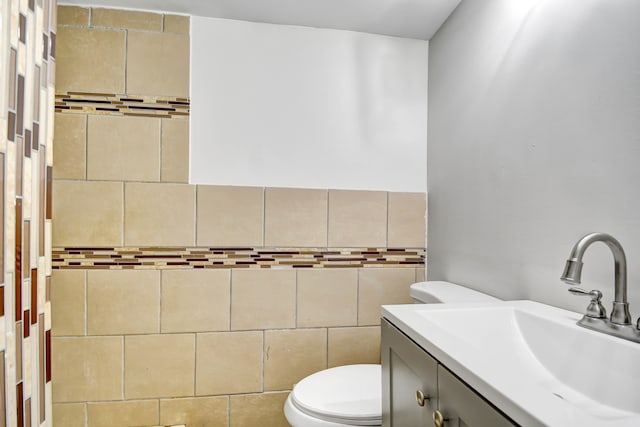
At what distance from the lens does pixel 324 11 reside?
5.85ft

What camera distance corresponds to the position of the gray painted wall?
37.5 inches

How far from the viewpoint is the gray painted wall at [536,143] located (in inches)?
37.5

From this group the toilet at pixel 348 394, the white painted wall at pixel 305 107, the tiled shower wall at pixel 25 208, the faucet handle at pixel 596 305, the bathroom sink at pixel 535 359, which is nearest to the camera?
the bathroom sink at pixel 535 359

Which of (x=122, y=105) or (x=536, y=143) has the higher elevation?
(x=122, y=105)

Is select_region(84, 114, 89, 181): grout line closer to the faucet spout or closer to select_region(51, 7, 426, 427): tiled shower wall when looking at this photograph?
select_region(51, 7, 426, 427): tiled shower wall

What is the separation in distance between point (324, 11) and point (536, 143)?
1109mm

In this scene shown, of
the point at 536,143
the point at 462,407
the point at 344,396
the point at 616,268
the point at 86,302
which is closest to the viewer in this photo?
the point at 462,407

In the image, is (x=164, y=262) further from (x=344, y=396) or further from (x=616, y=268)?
(x=616, y=268)

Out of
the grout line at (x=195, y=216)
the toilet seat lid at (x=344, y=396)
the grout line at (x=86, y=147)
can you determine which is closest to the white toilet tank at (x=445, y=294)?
the toilet seat lid at (x=344, y=396)

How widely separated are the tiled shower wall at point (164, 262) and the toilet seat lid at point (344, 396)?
13.1 inches

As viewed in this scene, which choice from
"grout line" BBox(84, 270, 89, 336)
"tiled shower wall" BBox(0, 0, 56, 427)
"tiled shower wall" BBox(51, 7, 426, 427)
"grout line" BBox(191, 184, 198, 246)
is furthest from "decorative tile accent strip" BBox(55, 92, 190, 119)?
"grout line" BBox(84, 270, 89, 336)

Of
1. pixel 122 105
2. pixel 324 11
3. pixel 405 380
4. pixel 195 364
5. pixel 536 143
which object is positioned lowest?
pixel 195 364

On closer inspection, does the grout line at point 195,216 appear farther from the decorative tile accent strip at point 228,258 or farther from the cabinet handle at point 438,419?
the cabinet handle at point 438,419

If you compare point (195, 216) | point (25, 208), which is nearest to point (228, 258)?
point (195, 216)
